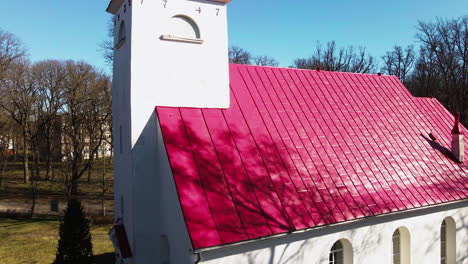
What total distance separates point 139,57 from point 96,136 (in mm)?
19298

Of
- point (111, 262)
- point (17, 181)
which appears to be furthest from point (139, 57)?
point (17, 181)

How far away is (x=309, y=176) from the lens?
8883 millimetres

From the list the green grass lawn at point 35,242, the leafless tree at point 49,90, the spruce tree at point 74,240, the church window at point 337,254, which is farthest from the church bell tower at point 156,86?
the leafless tree at point 49,90

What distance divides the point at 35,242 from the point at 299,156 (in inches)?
668

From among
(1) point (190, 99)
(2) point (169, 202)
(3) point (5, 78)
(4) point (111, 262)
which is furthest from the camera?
(3) point (5, 78)

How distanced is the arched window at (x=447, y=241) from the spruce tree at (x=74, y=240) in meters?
11.4

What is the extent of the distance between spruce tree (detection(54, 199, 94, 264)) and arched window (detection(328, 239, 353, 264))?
7.37m

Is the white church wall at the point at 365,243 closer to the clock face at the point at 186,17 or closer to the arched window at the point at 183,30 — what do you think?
the arched window at the point at 183,30

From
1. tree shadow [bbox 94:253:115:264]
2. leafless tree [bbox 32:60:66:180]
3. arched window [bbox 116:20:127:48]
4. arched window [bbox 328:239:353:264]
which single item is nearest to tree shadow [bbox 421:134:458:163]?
arched window [bbox 328:239:353:264]

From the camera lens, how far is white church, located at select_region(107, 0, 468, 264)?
758cm

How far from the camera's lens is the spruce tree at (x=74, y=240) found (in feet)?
33.0

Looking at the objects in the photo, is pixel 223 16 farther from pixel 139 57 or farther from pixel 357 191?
pixel 357 191

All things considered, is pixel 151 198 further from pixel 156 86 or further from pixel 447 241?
pixel 447 241

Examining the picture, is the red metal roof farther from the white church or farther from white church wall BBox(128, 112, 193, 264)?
white church wall BBox(128, 112, 193, 264)
